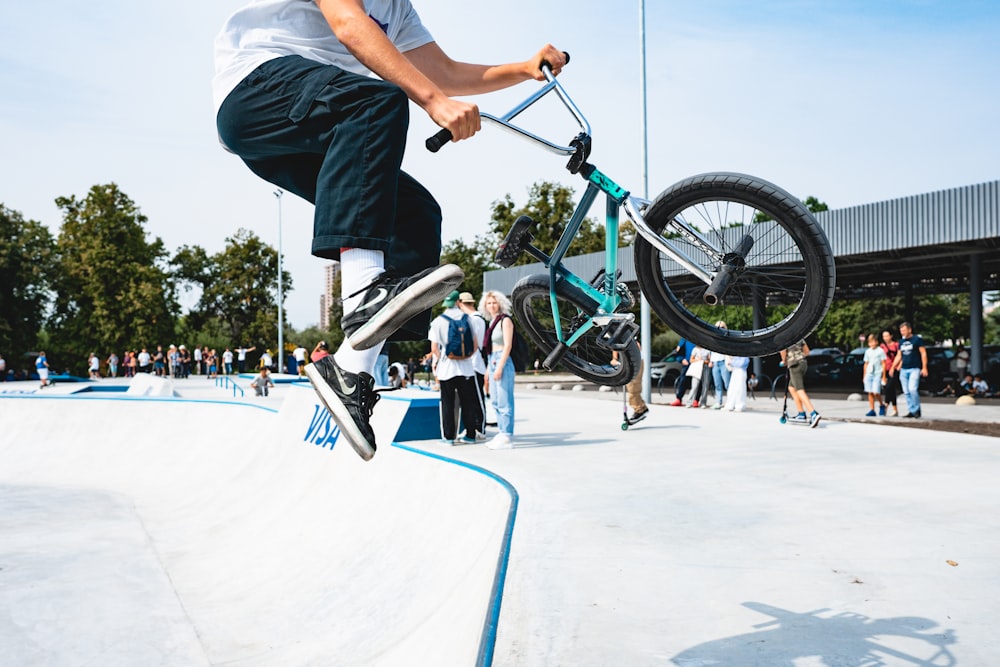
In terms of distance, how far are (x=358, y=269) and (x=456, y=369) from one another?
7476 millimetres

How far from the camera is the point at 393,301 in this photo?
188 cm

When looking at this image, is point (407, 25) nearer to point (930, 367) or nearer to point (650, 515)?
point (650, 515)

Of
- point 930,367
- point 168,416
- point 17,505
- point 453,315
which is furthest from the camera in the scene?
point 930,367

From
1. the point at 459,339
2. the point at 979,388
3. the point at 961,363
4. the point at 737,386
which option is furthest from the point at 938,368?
the point at 459,339

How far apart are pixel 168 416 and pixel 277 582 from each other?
10025 mm

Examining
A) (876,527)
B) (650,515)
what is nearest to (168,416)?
(650,515)

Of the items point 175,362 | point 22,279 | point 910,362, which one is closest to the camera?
point 910,362

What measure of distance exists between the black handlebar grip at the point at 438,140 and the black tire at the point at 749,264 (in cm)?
69

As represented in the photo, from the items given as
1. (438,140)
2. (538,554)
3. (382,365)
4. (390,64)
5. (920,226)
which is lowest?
(538,554)

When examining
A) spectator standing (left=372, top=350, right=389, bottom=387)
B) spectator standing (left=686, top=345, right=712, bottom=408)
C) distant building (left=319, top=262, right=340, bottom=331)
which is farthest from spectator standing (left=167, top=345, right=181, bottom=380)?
spectator standing (left=686, top=345, right=712, bottom=408)

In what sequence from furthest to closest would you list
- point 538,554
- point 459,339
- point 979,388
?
point 979,388 < point 459,339 < point 538,554

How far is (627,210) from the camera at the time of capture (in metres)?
2.29

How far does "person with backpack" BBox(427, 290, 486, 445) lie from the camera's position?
8.68 meters

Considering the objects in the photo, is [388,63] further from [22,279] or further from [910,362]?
[22,279]
